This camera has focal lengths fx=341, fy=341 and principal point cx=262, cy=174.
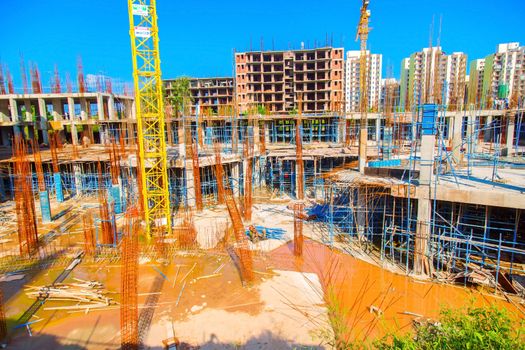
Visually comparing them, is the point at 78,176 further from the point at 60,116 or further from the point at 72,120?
the point at 60,116

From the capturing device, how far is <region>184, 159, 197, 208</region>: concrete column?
55.4 ft

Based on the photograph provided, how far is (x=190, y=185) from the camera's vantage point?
1714cm

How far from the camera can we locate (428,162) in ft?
31.6

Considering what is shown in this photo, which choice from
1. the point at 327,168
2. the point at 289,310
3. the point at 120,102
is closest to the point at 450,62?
the point at 327,168

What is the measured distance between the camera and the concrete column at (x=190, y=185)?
16891 millimetres

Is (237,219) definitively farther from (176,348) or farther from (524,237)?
(524,237)

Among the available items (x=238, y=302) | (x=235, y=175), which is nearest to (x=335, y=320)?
(x=238, y=302)

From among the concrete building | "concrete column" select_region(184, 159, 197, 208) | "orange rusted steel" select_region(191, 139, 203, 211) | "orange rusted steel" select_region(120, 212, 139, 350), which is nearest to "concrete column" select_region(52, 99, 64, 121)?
the concrete building

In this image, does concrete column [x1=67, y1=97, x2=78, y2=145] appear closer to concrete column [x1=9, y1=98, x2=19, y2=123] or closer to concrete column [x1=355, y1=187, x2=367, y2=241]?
concrete column [x1=9, y1=98, x2=19, y2=123]

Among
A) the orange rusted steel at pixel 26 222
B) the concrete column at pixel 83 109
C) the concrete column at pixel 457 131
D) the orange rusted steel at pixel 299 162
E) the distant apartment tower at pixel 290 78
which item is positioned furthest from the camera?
the distant apartment tower at pixel 290 78

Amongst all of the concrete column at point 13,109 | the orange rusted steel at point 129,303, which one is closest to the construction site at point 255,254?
the orange rusted steel at point 129,303

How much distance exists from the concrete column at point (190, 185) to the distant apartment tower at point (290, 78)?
28.7m

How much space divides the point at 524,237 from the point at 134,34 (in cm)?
1529

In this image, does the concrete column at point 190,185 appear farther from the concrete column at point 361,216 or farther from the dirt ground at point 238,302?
the concrete column at point 361,216
